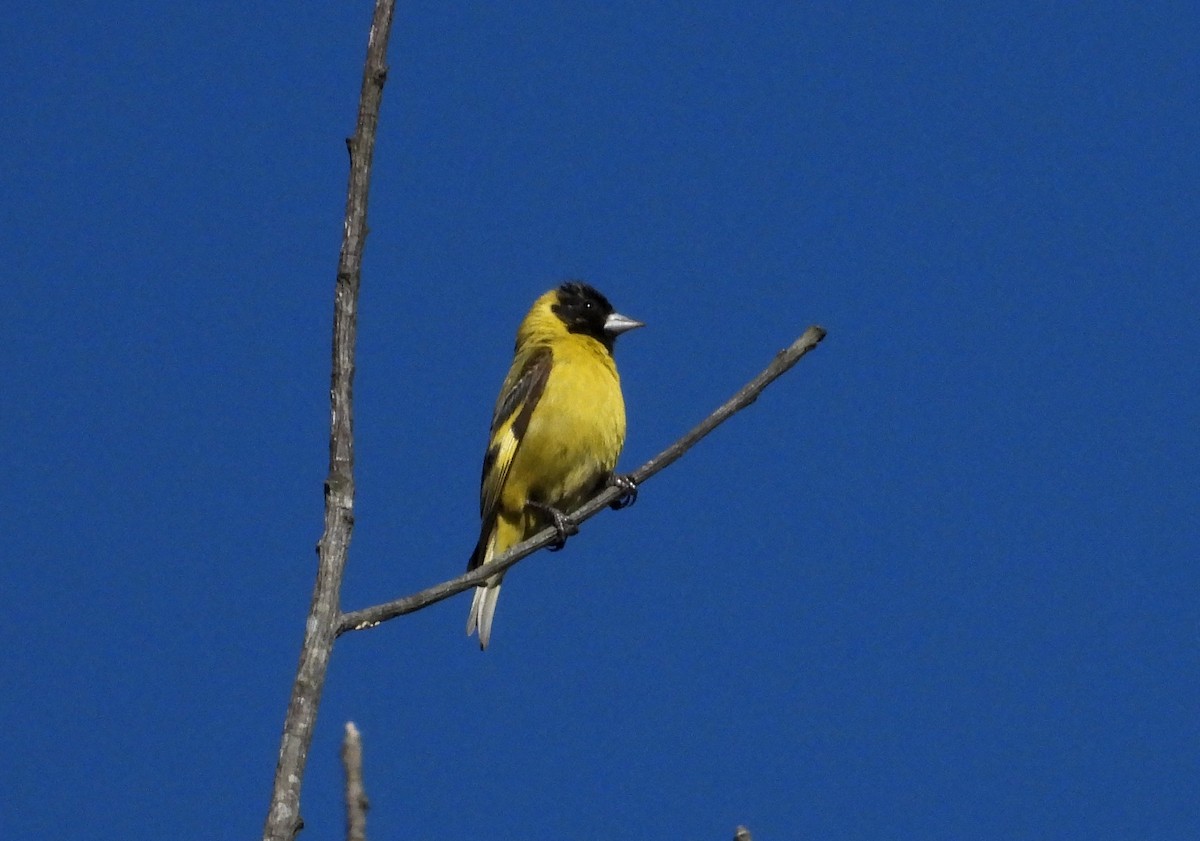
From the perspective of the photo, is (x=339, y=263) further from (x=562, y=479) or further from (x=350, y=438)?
(x=562, y=479)

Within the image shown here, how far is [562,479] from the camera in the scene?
784 cm

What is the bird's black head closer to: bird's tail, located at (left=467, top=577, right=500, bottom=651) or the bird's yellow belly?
the bird's yellow belly

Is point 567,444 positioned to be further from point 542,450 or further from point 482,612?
point 482,612

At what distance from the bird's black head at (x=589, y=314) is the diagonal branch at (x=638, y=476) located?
3.97 meters

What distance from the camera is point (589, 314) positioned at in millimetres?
9055

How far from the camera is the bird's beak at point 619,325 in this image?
8.92 meters

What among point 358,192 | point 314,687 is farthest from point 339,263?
point 314,687

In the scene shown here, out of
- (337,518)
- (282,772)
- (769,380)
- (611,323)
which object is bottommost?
(282,772)

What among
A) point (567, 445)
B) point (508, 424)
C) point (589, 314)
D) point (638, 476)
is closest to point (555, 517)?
point (567, 445)

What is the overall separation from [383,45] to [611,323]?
5.85 metres

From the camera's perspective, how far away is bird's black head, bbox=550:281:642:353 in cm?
895

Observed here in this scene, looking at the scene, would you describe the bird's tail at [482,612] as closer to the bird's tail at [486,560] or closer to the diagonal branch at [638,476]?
the bird's tail at [486,560]

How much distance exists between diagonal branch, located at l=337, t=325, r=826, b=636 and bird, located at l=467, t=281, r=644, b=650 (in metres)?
→ 2.74

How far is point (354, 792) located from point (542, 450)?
17.9 feet
